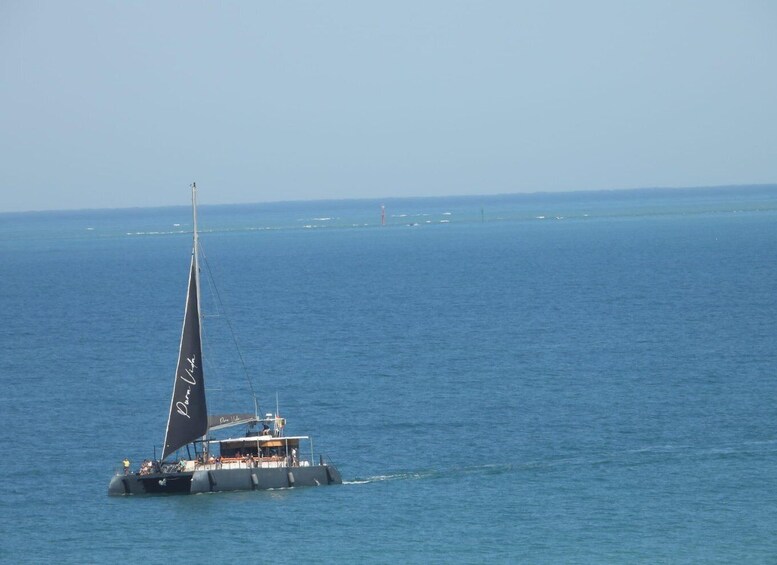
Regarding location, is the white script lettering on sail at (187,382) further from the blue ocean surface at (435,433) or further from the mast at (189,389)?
the blue ocean surface at (435,433)

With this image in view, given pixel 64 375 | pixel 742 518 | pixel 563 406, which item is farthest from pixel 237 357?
pixel 742 518

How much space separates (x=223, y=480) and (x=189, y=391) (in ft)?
16.8

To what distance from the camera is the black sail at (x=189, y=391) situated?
238 feet

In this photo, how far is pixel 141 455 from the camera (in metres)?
79.0

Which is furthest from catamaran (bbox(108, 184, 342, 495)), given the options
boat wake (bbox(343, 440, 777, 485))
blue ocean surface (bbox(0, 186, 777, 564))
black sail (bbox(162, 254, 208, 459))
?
boat wake (bbox(343, 440, 777, 485))

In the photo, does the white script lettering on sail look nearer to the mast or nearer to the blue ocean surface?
the mast

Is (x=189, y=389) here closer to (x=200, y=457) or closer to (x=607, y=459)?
(x=200, y=457)

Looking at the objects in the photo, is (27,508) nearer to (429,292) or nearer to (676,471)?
(676,471)

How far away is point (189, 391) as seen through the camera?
73250 millimetres

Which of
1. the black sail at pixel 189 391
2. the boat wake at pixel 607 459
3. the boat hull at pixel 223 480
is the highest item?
the black sail at pixel 189 391

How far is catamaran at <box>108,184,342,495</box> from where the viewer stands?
7088 cm

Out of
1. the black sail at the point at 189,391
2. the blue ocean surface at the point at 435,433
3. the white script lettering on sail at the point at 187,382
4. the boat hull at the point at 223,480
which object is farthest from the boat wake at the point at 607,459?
the white script lettering on sail at the point at 187,382

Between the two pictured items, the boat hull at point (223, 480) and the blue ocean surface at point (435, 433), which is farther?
the boat hull at point (223, 480)

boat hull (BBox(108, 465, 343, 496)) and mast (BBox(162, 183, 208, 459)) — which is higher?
mast (BBox(162, 183, 208, 459))
